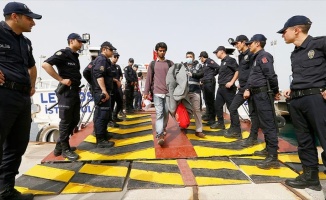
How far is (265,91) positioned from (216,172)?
1.48 metres

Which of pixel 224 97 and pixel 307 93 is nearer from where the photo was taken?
pixel 307 93

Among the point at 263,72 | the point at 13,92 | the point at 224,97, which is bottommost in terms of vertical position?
the point at 224,97

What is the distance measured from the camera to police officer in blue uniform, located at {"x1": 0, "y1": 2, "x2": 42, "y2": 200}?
7.09 ft

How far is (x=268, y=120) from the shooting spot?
3225 mm

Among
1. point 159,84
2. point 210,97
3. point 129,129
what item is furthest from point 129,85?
point 159,84

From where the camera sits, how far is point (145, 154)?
360 centimetres

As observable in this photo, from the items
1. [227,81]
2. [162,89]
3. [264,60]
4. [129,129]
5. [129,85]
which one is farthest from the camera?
[129,85]

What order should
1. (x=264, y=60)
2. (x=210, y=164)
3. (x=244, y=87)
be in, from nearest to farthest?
(x=210, y=164) → (x=264, y=60) → (x=244, y=87)

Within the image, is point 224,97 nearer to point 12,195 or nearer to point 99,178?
point 99,178

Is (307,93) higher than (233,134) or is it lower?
higher

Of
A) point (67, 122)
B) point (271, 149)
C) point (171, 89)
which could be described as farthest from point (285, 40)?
point (67, 122)

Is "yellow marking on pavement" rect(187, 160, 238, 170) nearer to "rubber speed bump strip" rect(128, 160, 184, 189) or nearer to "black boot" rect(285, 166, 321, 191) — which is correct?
"rubber speed bump strip" rect(128, 160, 184, 189)

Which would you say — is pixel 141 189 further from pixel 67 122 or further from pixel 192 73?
pixel 192 73

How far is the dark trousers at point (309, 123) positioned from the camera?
2338mm
